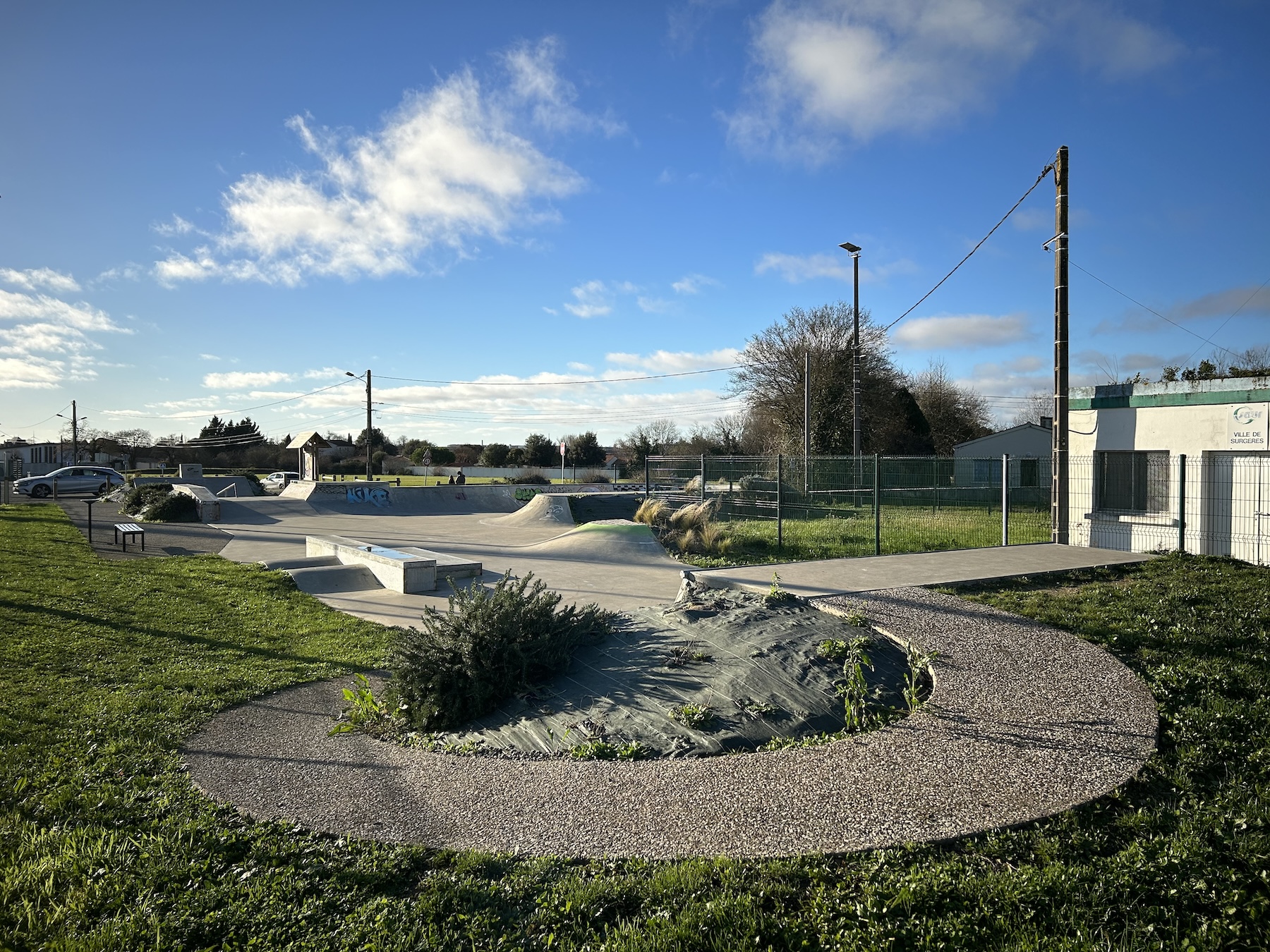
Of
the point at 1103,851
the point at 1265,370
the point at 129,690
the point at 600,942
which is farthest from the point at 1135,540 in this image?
the point at 129,690

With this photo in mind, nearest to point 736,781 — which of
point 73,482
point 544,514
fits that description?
point 544,514

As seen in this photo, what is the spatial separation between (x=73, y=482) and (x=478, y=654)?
36.7 meters

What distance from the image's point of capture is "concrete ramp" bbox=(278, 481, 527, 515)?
93.8 feet

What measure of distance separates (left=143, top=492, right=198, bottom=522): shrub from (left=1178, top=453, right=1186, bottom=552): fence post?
2549cm

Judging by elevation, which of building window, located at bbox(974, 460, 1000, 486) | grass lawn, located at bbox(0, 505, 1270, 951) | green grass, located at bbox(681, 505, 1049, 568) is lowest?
grass lawn, located at bbox(0, 505, 1270, 951)

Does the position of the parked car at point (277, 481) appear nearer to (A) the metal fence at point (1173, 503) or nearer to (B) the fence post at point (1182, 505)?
(A) the metal fence at point (1173, 503)

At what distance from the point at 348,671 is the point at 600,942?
493 cm

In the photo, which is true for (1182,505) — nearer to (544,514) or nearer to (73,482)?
(544,514)

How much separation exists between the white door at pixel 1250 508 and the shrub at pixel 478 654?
11.1 meters

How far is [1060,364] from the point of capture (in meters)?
13.6

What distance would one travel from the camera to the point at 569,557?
14172mm

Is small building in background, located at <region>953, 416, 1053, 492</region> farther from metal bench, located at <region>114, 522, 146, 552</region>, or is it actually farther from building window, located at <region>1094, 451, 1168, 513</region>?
metal bench, located at <region>114, 522, 146, 552</region>

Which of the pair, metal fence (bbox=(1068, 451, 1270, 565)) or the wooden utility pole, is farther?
the wooden utility pole

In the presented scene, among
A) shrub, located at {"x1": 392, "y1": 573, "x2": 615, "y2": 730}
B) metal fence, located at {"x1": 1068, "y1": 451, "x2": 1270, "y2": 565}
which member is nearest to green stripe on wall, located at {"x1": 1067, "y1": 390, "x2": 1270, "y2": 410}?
metal fence, located at {"x1": 1068, "y1": 451, "x2": 1270, "y2": 565}
